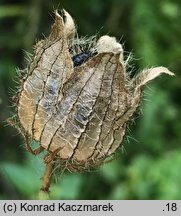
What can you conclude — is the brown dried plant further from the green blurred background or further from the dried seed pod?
the green blurred background

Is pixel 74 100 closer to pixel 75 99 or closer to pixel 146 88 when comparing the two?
pixel 75 99

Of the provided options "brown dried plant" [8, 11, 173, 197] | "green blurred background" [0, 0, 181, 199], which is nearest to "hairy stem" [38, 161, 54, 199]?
"brown dried plant" [8, 11, 173, 197]

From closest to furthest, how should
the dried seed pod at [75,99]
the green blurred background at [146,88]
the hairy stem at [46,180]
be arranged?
the dried seed pod at [75,99] < the hairy stem at [46,180] < the green blurred background at [146,88]

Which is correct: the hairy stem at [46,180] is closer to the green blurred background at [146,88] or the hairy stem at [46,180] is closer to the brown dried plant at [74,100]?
the brown dried plant at [74,100]

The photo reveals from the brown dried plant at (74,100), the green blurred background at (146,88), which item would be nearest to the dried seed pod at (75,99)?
the brown dried plant at (74,100)

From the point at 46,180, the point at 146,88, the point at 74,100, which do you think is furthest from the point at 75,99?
the point at 146,88

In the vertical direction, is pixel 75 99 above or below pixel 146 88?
below
